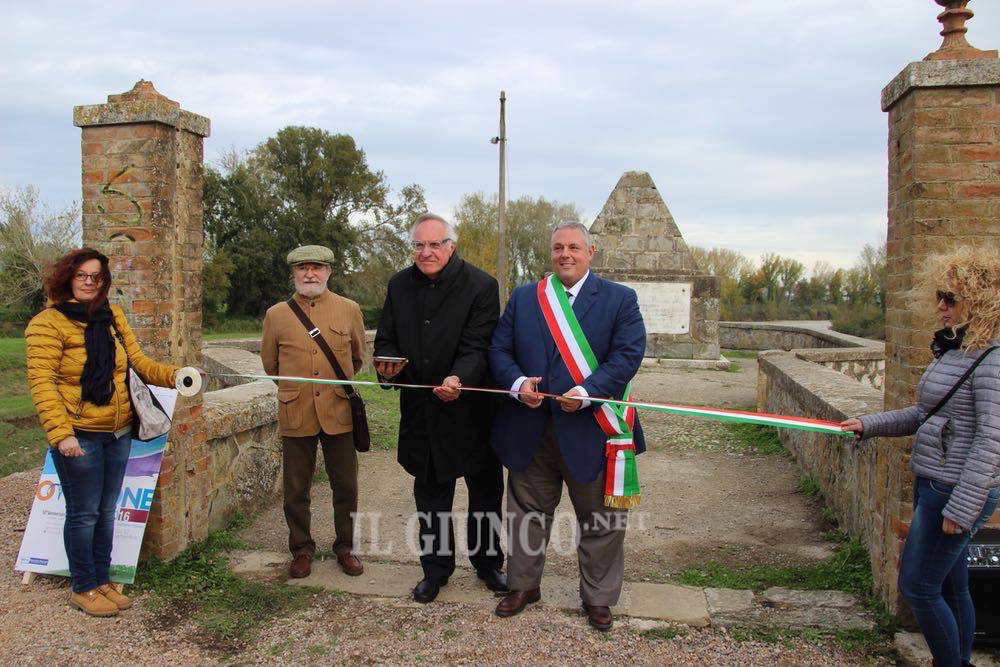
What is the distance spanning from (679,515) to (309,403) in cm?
284

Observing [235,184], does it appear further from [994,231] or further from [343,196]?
[994,231]

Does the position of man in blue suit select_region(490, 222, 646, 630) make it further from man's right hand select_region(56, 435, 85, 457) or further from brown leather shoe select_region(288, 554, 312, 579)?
man's right hand select_region(56, 435, 85, 457)

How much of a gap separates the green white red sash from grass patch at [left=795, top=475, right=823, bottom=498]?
2820 millimetres

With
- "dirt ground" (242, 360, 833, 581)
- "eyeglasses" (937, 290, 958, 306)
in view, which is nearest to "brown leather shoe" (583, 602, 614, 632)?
"dirt ground" (242, 360, 833, 581)

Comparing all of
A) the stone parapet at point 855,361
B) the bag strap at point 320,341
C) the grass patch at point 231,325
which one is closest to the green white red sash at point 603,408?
the bag strap at point 320,341

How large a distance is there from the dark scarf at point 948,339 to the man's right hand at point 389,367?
2.31 m

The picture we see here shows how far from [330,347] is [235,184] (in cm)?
2946

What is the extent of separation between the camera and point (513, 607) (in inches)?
146

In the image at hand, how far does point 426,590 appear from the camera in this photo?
3893mm

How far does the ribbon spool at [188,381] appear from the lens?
3.74m

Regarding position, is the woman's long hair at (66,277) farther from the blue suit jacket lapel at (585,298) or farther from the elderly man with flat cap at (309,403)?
the blue suit jacket lapel at (585,298)

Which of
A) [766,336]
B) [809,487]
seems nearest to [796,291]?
[766,336]

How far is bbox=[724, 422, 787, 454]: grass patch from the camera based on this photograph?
24.3 feet

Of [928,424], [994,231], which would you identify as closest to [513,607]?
[928,424]
